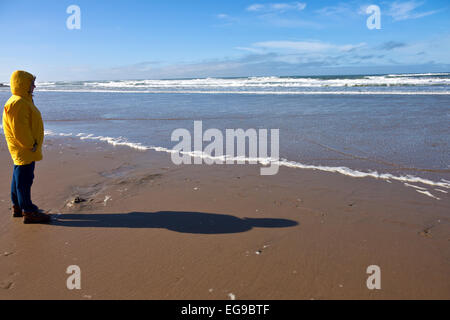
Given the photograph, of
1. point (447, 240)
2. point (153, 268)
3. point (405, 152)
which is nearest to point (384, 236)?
point (447, 240)

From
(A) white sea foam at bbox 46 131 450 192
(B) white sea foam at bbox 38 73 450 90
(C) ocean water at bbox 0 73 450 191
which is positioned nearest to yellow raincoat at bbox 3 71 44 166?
(A) white sea foam at bbox 46 131 450 192

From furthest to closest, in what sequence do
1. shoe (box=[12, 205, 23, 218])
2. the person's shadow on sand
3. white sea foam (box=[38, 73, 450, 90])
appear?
1. white sea foam (box=[38, 73, 450, 90])
2. shoe (box=[12, 205, 23, 218])
3. the person's shadow on sand

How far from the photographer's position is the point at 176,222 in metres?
3.67

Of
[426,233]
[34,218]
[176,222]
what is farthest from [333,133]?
[34,218]

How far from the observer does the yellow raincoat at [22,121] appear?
3.38 meters

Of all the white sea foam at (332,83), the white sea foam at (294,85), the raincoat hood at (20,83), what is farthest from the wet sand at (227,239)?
the white sea foam at (332,83)

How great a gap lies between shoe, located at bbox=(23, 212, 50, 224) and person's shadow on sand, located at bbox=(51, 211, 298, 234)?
10cm

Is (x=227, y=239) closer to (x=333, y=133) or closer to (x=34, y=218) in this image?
(x=34, y=218)

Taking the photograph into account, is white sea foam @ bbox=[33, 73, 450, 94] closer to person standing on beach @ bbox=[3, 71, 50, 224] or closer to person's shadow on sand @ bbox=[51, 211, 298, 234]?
person's shadow on sand @ bbox=[51, 211, 298, 234]

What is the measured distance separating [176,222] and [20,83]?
2.36 metres

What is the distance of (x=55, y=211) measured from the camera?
3.98 meters

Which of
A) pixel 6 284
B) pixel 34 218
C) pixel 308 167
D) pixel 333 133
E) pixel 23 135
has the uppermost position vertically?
pixel 23 135

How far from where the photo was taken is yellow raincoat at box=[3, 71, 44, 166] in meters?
3.38
